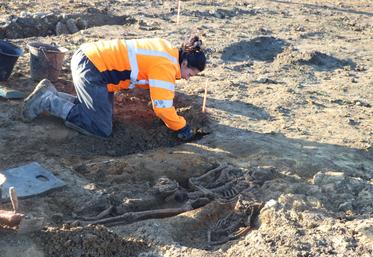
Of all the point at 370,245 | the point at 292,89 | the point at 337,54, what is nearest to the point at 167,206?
the point at 370,245

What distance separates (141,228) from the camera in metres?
4.48

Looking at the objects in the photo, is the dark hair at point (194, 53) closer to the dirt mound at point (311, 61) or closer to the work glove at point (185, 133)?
the work glove at point (185, 133)

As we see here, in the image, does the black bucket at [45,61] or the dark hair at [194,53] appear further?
the black bucket at [45,61]

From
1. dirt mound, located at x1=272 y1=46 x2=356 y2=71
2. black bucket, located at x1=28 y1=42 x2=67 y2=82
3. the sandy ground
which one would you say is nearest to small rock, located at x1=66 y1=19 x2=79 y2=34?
the sandy ground

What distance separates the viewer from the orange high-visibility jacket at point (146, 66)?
5.81 m

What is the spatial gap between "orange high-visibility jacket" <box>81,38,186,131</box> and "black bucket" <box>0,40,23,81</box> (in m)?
1.34

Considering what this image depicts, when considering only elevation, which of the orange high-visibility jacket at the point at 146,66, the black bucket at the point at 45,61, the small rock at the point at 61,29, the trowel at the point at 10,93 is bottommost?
the trowel at the point at 10,93

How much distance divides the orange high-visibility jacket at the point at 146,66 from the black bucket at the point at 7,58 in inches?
52.9

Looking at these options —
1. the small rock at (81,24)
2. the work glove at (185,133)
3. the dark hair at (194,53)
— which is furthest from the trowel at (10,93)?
the small rock at (81,24)

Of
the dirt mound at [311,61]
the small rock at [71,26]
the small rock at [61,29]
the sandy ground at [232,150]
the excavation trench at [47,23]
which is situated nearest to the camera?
the sandy ground at [232,150]

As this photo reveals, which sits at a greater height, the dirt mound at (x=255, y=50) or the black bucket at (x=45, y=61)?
the black bucket at (x=45, y=61)

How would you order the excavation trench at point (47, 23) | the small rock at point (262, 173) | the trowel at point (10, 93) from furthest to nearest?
the excavation trench at point (47, 23)
the trowel at point (10, 93)
the small rock at point (262, 173)

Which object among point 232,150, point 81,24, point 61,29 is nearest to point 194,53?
point 232,150

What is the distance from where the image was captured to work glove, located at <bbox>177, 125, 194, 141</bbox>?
241 inches
